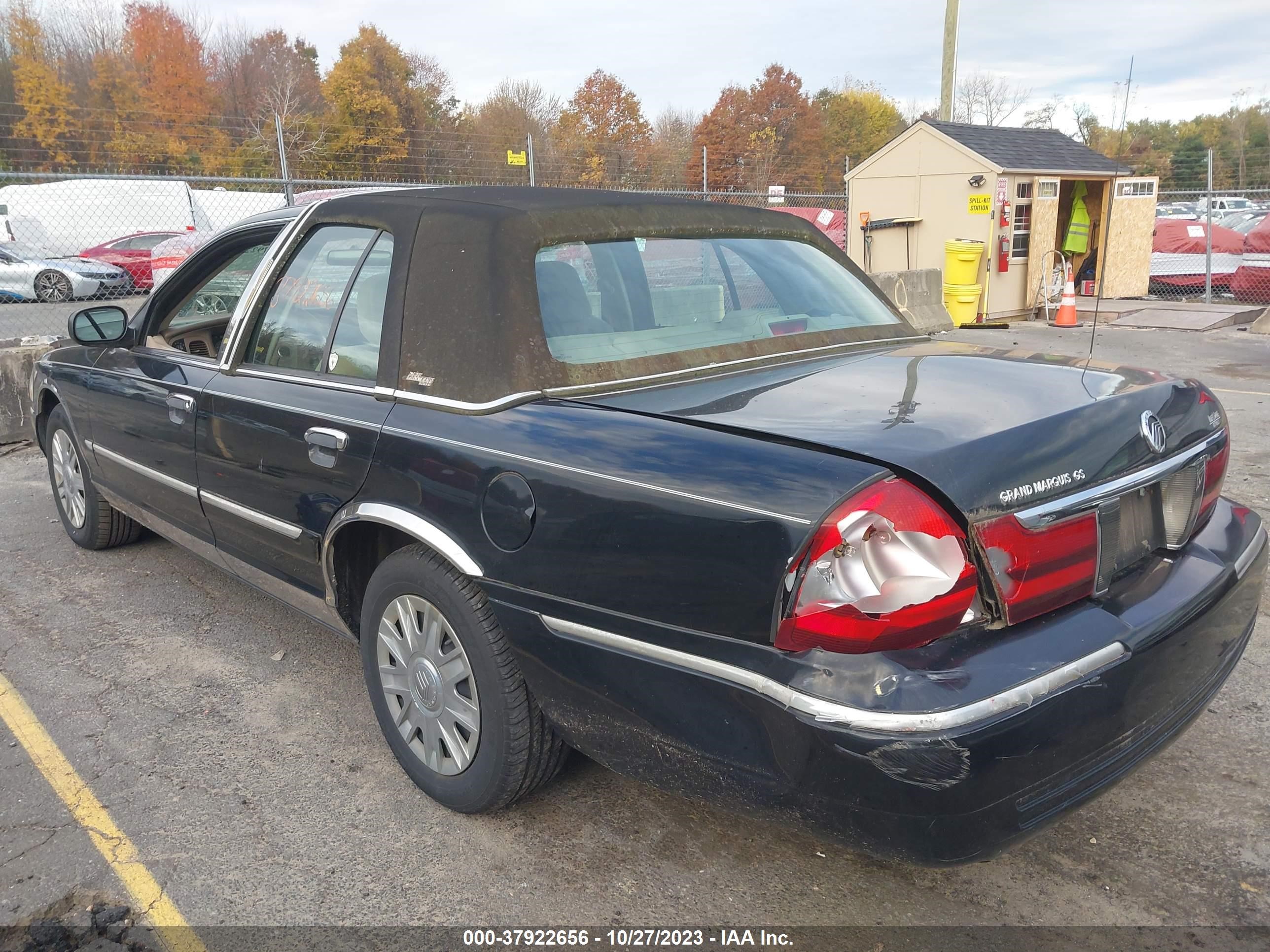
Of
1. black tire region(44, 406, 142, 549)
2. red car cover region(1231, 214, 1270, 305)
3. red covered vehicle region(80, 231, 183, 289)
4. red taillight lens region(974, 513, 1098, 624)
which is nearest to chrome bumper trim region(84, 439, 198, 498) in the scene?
black tire region(44, 406, 142, 549)

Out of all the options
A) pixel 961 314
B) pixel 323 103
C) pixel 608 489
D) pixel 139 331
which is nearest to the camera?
pixel 608 489

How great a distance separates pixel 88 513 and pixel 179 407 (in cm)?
173

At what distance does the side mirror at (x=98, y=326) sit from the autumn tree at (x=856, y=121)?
40596 millimetres

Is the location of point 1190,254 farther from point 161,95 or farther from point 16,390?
point 161,95

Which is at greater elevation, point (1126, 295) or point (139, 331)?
point (139, 331)

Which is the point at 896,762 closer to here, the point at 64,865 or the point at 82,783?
the point at 64,865

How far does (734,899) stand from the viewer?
8.00 ft

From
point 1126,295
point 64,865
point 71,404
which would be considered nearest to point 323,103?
point 1126,295

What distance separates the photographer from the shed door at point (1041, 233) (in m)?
14.5

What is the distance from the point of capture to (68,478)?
5113 mm

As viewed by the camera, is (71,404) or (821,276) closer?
(821,276)

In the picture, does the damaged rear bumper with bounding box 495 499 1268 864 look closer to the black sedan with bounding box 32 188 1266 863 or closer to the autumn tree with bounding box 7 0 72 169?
the black sedan with bounding box 32 188 1266 863

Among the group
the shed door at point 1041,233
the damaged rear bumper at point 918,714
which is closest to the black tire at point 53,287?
the shed door at point 1041,233

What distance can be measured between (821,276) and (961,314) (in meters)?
11.4
